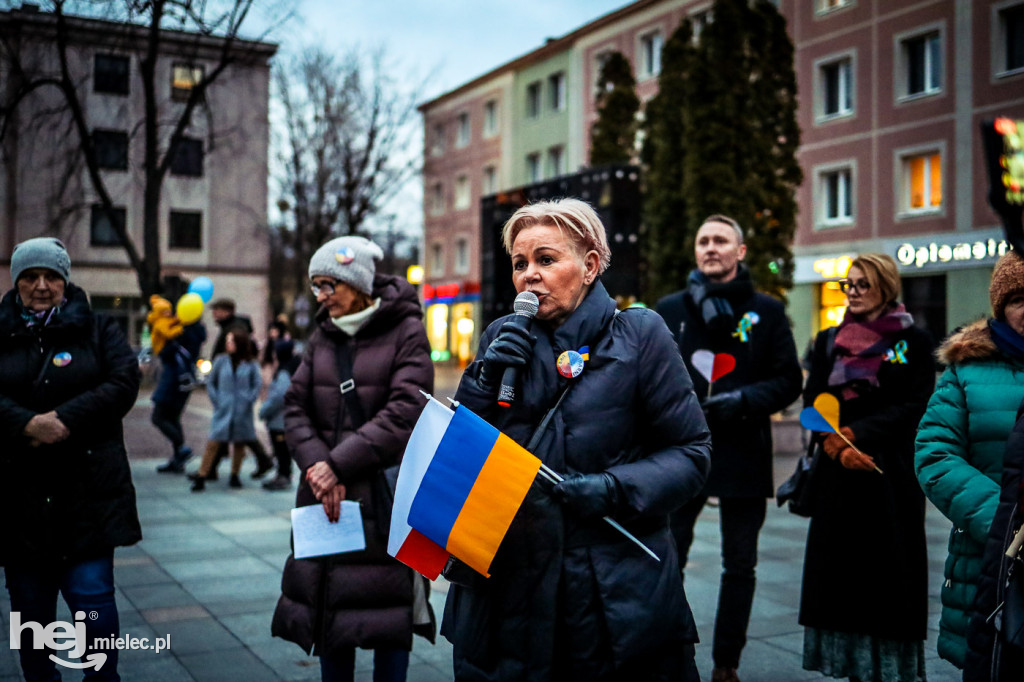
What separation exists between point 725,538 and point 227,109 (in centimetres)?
3799

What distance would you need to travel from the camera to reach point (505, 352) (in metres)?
2.50

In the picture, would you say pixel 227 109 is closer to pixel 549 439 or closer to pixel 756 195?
pixel 756 195

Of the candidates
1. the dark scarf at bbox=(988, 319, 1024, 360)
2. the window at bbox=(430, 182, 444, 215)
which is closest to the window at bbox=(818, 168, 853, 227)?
the window at bbox=(430, 182, 444, 215)

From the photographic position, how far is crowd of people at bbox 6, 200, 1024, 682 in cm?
249

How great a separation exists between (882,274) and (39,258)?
3.63 meters

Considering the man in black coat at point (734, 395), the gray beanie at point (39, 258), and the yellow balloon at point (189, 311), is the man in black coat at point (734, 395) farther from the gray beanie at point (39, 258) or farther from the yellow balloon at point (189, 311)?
the yellow balloon at point (189, 311)

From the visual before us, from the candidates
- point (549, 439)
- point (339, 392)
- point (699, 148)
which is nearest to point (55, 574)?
point (339, 392)

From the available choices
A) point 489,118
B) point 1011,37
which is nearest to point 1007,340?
point 1011,37

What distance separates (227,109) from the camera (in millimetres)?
39125

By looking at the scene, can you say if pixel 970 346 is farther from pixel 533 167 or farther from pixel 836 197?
pixel 533 167

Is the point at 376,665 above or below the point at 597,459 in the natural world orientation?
below

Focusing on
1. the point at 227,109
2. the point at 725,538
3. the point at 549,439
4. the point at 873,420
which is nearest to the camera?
the point at 549,439

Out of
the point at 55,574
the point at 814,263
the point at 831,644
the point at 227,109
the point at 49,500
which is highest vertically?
the point at 227,109

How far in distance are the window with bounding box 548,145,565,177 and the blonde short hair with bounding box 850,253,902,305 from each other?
118 feet
